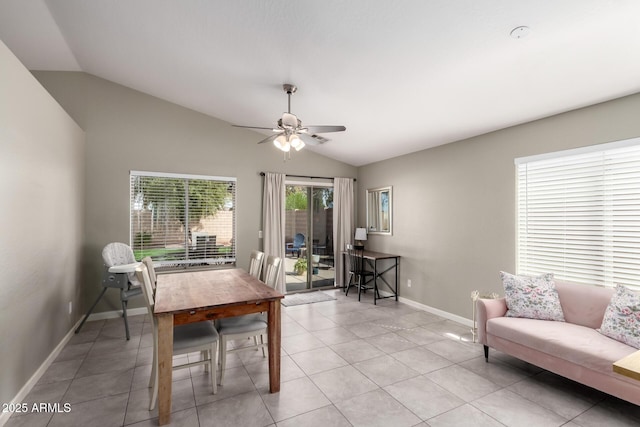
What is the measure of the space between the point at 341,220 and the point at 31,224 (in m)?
4.63

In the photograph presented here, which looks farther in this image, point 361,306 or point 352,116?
point 361,306

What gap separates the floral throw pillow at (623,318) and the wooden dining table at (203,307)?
9.13 ft

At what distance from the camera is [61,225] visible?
3.36 metres

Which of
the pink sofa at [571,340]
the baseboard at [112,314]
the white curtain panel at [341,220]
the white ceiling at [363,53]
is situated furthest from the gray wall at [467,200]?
the baseboard at [112,314]

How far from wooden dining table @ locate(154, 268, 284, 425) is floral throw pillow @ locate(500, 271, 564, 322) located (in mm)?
2410

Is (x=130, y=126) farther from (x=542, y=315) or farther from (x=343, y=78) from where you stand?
(x=542, y=315)

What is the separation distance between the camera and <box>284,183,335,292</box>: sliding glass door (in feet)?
19.2

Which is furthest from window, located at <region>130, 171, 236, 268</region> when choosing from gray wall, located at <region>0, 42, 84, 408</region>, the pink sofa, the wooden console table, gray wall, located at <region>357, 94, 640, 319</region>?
the wooden console table

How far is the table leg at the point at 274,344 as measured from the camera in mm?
2533

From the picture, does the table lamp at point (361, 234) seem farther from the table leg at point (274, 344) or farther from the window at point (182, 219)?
the table leg at point (274, 344)

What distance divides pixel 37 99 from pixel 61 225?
4.48 feet

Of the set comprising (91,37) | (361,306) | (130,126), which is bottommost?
(361,306)

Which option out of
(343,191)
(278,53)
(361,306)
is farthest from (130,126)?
(361,306)

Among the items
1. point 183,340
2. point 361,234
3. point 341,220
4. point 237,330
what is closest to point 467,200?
point 361,234
